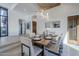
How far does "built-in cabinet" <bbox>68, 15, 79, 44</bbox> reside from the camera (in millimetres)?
1986

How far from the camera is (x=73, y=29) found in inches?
80.4

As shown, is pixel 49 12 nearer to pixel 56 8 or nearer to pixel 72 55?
pixel 56 8

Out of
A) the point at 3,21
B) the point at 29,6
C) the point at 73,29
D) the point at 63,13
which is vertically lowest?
the point at 73,29

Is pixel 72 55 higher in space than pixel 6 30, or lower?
lower

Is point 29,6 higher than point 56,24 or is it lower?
higher

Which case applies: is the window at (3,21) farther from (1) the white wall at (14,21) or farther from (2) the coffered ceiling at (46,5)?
(2) the coffered ceiling at (46,5)

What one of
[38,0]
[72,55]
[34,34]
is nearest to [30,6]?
[38,0]

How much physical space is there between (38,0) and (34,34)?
22.3 inches

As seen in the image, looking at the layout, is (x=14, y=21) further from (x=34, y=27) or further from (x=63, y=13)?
(x=63, y=13)

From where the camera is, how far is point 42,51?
80.5 inches

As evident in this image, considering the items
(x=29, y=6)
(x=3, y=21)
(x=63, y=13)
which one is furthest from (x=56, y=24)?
(x=3, y=21)

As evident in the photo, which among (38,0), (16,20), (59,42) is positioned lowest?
(59,42)

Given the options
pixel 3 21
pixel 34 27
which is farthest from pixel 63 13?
pixel 3 21

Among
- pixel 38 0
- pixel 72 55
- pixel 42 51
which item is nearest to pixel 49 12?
pixel 38 0
